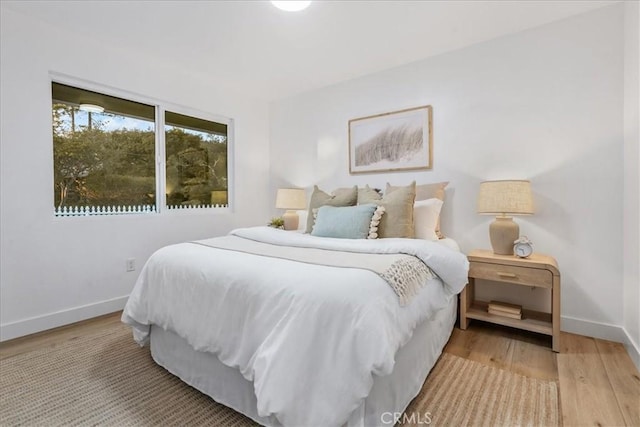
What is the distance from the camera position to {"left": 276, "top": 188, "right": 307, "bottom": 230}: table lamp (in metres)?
3.53

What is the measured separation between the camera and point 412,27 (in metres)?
2.46

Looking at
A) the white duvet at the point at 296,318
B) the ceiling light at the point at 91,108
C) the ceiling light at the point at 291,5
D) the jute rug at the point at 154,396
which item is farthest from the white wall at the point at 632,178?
the ceiling light at the point at 91,108

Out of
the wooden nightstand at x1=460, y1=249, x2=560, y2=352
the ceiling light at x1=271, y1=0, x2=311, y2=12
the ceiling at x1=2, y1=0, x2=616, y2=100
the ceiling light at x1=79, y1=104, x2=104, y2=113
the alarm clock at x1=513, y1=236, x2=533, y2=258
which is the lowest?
the wooden nightstand at x1=460, y1=249, x2=560, y2=352

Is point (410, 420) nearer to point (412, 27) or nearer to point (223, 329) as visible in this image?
point (223, 329)

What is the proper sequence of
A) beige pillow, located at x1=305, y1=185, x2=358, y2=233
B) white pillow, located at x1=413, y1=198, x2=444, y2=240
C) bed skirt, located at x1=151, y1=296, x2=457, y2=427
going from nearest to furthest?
bed skirt, located at x1=151, y1=296, x2=457, y2=427
white pillow, located at x1=413, y1=198, x2=444, y2=240
beige pillow, located at x1=305, y1=185, x2=358, y2=233

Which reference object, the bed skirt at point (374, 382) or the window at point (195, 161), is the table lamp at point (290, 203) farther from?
the bed skirt at point (374, 382)

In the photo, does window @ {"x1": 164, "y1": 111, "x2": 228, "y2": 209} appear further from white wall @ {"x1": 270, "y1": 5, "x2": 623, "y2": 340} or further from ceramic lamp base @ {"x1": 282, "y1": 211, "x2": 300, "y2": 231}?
white wall @ {"x1": 270, "y1": 5, "x2": 623, "y2": 340}

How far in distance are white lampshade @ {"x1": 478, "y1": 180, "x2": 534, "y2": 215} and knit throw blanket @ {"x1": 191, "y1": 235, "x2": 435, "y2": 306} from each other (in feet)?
3.15

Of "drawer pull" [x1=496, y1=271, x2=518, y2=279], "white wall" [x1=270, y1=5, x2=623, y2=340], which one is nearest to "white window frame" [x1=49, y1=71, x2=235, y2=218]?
"white wall" [x1=270, y1=5, x2=623, y2=340]

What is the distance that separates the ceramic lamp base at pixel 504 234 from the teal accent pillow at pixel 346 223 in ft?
3.01

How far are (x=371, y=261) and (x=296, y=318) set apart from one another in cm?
51

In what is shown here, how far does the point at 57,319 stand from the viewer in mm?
2498

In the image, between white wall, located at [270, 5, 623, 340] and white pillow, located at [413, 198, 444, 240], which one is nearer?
white wall, located at [270, 5, 623, 340]

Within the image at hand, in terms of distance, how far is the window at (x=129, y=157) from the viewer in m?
2.65
